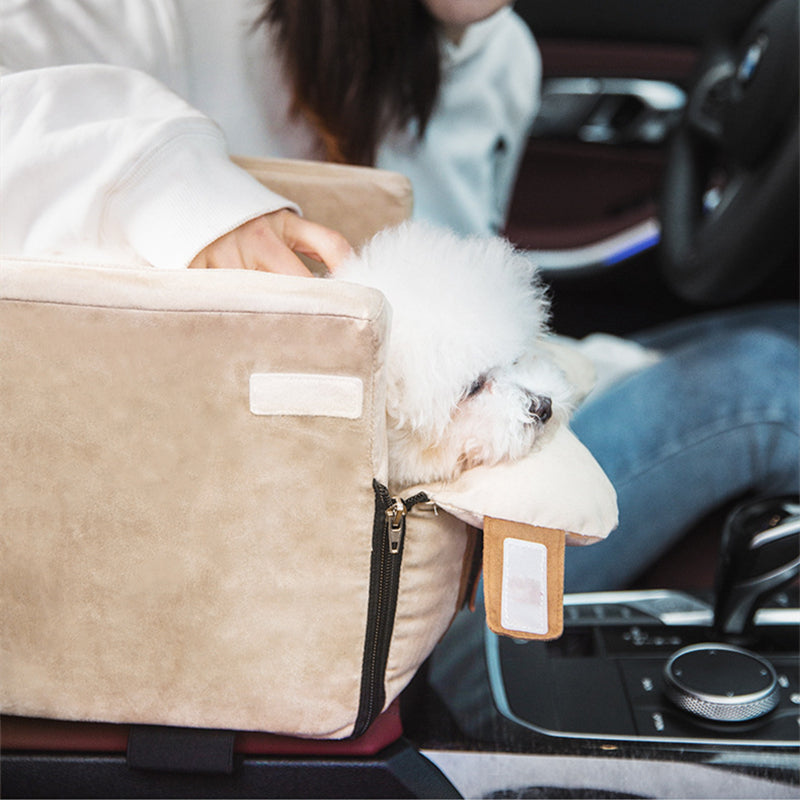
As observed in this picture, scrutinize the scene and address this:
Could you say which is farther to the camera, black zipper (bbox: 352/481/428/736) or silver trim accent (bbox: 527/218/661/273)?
silver trim accent (bbox: 527/218/661/273)

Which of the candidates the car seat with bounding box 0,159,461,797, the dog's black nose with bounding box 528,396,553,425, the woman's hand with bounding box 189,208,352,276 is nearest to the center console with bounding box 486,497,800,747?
the car seat with bounding box 0,159,461,797

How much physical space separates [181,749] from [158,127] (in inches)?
15.1

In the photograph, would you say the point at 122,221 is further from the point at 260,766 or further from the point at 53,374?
the point at 260,766

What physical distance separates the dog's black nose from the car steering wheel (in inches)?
18.0

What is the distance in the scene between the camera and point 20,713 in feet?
1.79

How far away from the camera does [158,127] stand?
567 millimetres

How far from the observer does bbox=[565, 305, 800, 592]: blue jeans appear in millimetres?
842

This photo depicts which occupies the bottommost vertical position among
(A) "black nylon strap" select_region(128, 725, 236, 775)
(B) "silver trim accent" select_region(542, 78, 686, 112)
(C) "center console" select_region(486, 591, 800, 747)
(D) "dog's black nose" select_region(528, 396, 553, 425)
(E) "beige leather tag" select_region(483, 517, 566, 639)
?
(C) "center console" select_region(486, 591, 800, 747)

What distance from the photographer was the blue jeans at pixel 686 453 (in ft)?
2.76

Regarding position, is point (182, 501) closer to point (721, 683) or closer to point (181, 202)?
point (181, 202)

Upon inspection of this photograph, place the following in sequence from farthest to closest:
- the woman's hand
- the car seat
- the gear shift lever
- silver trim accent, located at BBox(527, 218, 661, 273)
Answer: silver trim accent, located at BBox(527, 218, 661, 273) → the gear shift lever → the woman's hand → the car seat

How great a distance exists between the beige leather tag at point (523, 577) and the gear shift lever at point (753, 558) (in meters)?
0.27

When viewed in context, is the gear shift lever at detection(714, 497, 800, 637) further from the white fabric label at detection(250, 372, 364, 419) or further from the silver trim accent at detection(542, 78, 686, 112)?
the silver trim accent at detection(542, 78, 686, 112)

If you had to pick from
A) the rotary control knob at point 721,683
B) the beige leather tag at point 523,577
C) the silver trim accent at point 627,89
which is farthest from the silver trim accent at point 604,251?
the beige leather tag at point 523,577
